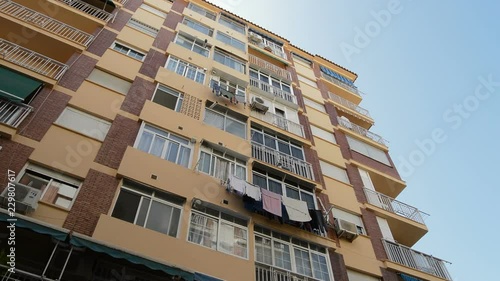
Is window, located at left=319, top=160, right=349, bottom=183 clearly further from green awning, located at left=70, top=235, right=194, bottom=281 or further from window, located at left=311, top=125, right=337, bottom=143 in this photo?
green awning, located at left=70, top=235, right=194, bottom=281

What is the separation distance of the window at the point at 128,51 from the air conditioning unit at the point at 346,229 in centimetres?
1171

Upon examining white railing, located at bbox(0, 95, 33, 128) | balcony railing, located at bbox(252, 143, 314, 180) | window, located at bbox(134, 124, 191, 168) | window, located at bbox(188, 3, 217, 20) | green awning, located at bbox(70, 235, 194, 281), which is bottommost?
green awning, located at bbox(70, 235, 194, 281)

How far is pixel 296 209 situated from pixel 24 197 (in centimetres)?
868

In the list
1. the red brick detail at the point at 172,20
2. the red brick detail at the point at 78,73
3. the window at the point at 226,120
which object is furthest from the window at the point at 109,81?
the red brick detail at the point at 172,20

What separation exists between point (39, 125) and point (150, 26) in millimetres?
9743

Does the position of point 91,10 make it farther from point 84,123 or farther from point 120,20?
point 84,123

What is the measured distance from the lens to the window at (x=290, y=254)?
11.6 meters

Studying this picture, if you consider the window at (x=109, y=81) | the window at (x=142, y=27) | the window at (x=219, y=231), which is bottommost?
the window at (x=219, y=231)

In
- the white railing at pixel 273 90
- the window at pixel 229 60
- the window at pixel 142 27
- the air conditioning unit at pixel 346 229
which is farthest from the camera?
the window at pixel 229 60

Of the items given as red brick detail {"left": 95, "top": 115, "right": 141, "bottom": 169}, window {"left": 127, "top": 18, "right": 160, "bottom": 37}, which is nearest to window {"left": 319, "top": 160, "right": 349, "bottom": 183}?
red brick detail {"left": 95, "top": 115, "right": 141, "bottom": 169}

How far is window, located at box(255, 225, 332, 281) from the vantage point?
11.6 meters

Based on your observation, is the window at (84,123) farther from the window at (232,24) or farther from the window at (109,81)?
the window at (232,24)

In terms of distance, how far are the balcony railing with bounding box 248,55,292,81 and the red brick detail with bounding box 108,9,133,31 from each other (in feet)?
24.3

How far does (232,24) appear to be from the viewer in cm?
2425
